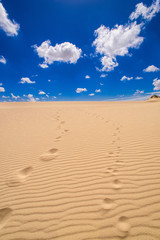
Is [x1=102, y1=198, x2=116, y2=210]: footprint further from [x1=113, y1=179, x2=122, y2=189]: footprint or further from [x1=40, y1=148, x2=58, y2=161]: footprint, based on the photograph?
[x1=40, y1=148, x2=58, y2=161]: footprint

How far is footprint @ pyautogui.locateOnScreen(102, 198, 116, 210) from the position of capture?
1854 millimetres

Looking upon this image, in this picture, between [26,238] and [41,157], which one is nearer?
[26,238]

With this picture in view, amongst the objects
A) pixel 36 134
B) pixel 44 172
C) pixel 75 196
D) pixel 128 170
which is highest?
pixel 36 134

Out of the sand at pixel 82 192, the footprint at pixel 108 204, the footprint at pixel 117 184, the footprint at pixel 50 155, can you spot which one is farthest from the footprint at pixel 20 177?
the footprint at pixel 117 184

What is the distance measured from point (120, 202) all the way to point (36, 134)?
15.5 ft

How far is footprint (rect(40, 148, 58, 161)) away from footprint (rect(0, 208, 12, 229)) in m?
1.61

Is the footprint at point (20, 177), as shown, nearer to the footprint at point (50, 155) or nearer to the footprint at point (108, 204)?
the footprint at point (50, 155)

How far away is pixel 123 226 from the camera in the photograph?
1.60 meters

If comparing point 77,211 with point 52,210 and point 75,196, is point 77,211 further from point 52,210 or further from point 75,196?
point 52,210

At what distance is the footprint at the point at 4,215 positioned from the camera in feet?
5.74

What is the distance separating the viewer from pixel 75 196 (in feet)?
6.91

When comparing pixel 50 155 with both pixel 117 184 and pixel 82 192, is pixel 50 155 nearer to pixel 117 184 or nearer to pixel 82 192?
pixel 82 192

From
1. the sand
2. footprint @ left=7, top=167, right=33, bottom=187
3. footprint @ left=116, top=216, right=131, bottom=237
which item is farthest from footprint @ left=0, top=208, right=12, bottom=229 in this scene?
footprint @ left=116, top=216, right=131, bottom=237

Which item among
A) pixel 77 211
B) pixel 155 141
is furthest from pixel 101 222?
pixel 155 141
